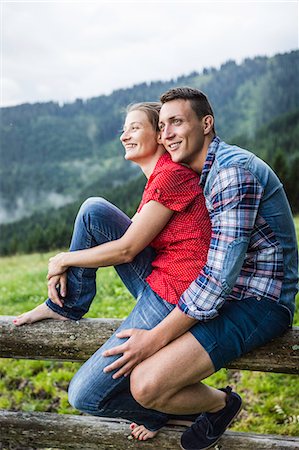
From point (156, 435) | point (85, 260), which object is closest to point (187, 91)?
point (85, 260)

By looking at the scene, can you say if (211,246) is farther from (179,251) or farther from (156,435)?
(156,435)

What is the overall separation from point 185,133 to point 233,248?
62cm

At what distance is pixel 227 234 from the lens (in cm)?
234

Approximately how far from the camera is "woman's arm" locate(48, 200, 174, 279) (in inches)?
102

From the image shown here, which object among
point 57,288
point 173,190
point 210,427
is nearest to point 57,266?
point 57,288

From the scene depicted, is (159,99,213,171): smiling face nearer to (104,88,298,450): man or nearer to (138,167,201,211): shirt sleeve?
(104,88,298,450): man

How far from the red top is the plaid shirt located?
0.12 metres

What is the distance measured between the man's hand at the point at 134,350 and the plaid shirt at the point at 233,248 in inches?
A: 8.2

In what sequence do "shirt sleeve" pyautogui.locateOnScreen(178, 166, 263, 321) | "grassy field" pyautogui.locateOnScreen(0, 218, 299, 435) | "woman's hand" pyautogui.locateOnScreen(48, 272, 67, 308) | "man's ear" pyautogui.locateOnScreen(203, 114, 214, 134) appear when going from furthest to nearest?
"grassy field" pyautogui.locateOnScreen(0, 218, 299, 435)
"woman's hand" pyautogui.locateOnScreen(48, 272, 67, 308)
"man's ear" pyautogui.locateOnScreen(203, 114, 214, 134)
"shirt sleeve" pyautogui.locateOnScreen(178, 166, 263, 321)

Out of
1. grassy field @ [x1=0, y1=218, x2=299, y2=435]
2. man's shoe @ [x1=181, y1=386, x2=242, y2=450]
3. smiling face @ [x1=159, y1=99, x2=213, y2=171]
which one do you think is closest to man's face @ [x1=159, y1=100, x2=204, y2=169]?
smiling face @ [x1=159, y1=99, x2=213, y2=171]

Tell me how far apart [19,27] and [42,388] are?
125 ft

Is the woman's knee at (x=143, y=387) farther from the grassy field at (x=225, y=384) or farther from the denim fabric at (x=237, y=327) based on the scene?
the grassy field at (x=225, y=384)

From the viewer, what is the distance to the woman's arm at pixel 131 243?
2.58m

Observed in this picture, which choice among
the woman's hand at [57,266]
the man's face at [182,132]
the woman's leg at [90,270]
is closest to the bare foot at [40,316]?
the woman's leg at [90,270]
